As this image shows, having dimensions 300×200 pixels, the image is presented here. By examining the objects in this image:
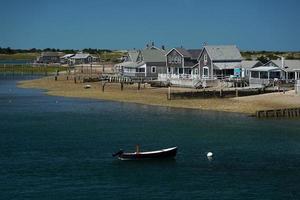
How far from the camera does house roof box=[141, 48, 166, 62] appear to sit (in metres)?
111

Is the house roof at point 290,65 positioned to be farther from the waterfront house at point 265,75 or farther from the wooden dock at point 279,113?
the wooden dock at point 279,113

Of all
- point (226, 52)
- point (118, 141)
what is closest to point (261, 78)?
point (226, 52)

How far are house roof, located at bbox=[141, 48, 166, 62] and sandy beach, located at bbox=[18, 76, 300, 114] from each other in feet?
23.1

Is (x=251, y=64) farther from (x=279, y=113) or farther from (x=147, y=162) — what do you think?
(x=147, y=162)

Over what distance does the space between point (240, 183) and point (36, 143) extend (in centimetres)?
1965

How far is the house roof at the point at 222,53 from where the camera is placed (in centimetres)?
9506

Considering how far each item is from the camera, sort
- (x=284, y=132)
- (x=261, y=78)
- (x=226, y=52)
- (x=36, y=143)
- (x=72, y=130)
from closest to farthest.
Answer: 1. (x=36, y=143)
2. (x=284, y=132)
3. (x=72, y=130)
4. (x=261, y=78)
5. (x=226, y=52)

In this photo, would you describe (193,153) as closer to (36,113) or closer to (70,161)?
(70,161)

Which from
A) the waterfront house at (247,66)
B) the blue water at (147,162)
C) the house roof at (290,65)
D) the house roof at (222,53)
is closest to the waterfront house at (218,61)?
the house roof at (222,53)

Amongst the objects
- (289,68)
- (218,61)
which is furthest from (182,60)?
(289,68)

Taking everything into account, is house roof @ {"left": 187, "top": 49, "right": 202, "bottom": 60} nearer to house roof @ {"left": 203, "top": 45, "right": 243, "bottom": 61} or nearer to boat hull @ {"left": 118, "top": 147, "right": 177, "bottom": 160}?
house roof @ {"left": 203, "top": 45, "right": 243, "bottom": 61}

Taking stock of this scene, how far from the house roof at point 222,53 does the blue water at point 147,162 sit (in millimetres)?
26390

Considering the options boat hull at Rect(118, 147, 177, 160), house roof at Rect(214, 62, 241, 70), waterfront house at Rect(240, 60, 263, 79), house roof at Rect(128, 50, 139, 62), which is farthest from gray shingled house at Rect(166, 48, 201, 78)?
boat hull at Rect(118, 147, 177, 160)

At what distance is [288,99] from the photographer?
69.9 m
